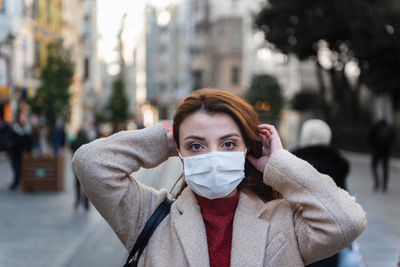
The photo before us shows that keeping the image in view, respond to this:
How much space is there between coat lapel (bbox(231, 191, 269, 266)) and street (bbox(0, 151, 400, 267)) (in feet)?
15.9

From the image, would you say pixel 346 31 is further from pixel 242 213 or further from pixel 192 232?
pixel 192 232

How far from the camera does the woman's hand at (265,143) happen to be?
8.92ft

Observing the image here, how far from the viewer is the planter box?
50.9ft

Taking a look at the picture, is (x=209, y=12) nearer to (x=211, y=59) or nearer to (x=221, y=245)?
(x=211, y=59)

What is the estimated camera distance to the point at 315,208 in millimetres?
2467

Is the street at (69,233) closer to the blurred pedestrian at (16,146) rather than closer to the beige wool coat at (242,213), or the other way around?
the blurred pedestrian at (16,146)

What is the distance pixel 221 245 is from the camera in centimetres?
255

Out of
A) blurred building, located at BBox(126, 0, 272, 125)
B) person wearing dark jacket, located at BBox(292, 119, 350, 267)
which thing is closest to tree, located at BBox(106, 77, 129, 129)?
blurred building, located at BBox(126, 0, 272, 125)

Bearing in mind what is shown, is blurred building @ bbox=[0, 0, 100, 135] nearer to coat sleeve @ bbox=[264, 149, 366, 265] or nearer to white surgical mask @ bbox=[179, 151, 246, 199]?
white surgical mask @ bbox=[179, 151, 246, 199]

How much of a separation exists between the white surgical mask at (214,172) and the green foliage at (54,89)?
1571cm

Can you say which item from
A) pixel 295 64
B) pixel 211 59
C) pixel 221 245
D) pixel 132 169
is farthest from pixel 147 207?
pixel 211 59

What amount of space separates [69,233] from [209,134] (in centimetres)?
755

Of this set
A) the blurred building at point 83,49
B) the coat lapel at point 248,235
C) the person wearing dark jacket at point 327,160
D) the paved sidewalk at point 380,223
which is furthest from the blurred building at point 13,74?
the coat lapel at point 248,235

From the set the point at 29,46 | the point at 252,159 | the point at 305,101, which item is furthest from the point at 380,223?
the point at 305,101
